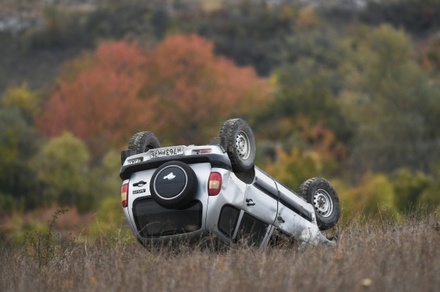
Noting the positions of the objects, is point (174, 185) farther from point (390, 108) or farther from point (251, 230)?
point (390, 108)

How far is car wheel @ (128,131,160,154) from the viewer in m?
11.8

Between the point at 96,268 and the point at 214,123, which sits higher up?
the point at 96,268

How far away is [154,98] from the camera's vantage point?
75938mm

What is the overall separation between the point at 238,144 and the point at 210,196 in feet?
3.01

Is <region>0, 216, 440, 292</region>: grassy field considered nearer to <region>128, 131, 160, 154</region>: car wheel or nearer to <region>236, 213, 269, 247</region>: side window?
<region>236, 213, 269, 247</region>: side window

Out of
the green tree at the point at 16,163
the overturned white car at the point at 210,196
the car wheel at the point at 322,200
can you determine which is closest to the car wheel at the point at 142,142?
the overturned white car at the point at 210,196

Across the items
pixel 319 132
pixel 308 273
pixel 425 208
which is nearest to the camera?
pixel 308 273

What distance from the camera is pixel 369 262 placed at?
870 centimetres

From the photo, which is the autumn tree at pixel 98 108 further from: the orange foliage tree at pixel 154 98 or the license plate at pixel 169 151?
the license plate at pixel 169 151

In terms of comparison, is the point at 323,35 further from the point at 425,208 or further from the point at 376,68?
the point at 425,208

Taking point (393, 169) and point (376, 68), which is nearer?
point (393, 169)

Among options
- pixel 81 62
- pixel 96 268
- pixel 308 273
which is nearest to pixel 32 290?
pixel 96 268

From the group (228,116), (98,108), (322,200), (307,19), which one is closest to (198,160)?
(322,200)

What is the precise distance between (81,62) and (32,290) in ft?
277
